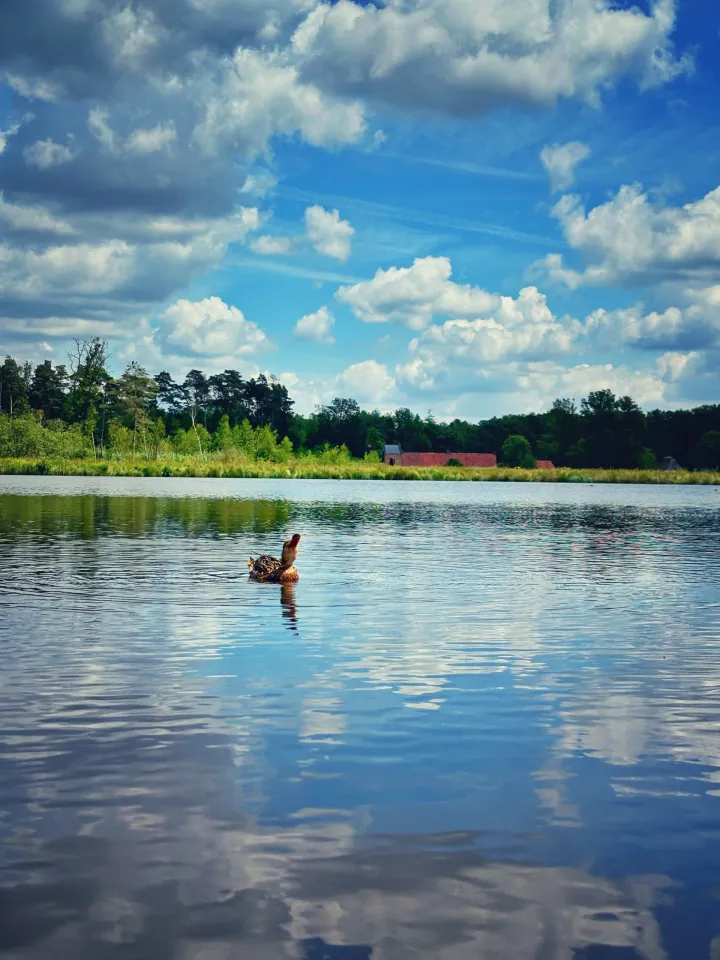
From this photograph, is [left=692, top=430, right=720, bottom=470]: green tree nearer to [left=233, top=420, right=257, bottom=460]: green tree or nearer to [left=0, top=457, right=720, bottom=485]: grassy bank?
[left=0, top=457, right=720, bottom=485]: grassy bank

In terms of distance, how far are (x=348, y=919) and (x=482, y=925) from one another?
90 cm

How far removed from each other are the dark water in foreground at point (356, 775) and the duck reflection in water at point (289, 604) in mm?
160

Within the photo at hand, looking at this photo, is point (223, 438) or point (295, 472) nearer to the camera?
point (295, 472)

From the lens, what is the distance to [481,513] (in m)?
62.9

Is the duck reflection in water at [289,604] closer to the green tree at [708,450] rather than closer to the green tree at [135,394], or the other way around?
the green tree at [135,394]

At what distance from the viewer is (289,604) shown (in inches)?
865

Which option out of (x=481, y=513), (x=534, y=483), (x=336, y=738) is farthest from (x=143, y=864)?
(x=534, y=483)

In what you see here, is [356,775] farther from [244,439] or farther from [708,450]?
[708,450]

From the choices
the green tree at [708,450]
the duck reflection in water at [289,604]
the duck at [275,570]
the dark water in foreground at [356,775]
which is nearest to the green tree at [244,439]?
the green tree at [708,450]

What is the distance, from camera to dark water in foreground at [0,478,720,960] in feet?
21.9

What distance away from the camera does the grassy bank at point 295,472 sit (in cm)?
12975

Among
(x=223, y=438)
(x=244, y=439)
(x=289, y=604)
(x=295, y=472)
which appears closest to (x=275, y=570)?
(x=289, y=604)

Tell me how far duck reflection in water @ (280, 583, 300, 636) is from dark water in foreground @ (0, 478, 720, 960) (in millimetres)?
160

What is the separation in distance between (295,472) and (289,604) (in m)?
120
